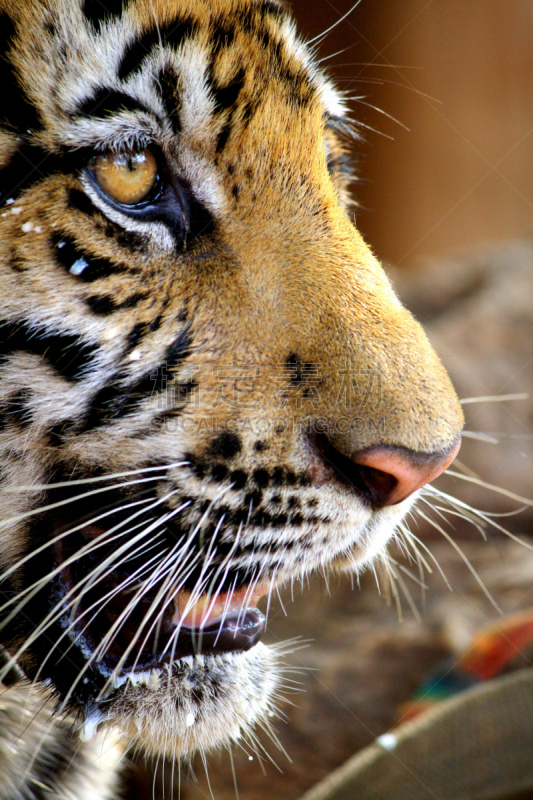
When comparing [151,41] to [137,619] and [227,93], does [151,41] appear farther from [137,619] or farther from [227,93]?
[137,619]

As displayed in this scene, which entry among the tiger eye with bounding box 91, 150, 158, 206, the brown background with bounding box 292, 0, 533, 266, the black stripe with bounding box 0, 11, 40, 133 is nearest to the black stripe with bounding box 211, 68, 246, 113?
the tiger eye with bounding box 91, 150, 158, 206

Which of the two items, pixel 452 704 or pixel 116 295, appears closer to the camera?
pixel 116 295

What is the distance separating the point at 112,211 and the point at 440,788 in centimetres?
100

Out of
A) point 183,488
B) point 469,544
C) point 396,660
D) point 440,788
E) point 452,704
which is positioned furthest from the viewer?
point 469,544

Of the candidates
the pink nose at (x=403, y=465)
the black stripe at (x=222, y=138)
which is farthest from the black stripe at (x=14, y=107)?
the pink nose at (x=403, y=465)

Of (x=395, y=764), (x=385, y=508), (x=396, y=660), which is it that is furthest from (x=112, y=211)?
(x=396, y=660)

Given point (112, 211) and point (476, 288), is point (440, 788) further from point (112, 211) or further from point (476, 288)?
point (476, 288)

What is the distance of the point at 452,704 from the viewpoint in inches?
46.4

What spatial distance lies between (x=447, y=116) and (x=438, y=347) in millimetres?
2291

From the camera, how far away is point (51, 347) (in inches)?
30.8

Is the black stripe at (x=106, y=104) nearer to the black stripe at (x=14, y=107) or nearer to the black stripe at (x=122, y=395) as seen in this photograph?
the black stripe at (x=14, y=107)

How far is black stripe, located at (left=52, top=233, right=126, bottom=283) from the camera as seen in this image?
76 cm

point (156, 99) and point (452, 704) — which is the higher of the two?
point (156, 99)

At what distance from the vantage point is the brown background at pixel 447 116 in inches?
162
